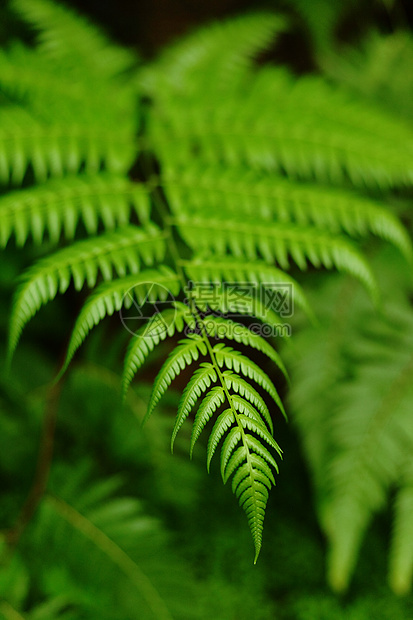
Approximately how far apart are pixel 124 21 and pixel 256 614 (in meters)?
2.31

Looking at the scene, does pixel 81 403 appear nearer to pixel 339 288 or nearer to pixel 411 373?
pixel 339 288

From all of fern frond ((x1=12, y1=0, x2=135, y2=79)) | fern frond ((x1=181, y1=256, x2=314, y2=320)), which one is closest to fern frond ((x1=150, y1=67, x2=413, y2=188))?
fern frond ((x1=12, y1=0, x2=135, y2=79))

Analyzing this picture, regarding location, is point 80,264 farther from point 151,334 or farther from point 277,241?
point 277,241

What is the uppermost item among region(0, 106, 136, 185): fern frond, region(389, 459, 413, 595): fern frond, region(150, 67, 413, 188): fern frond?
region(150, 67, 413, 188): fern frond

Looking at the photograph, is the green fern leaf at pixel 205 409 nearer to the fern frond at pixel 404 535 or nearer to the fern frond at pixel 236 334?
the fern frond at pixel 236 334

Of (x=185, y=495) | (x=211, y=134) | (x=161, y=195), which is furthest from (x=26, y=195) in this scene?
(x=185, y=495)

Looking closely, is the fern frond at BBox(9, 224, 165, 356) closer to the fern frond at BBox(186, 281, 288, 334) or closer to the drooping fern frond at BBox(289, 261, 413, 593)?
the fern frond at BBox(186, 281, 288, 334)

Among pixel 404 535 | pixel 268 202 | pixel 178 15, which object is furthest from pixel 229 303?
pixel 178 15

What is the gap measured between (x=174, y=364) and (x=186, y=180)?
2.31 ft

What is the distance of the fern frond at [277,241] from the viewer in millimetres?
1115

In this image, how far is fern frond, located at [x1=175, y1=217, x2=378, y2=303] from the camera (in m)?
1.12

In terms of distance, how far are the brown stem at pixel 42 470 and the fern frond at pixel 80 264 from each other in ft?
2.27

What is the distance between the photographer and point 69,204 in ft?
3.75

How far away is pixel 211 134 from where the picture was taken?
4.57ft
